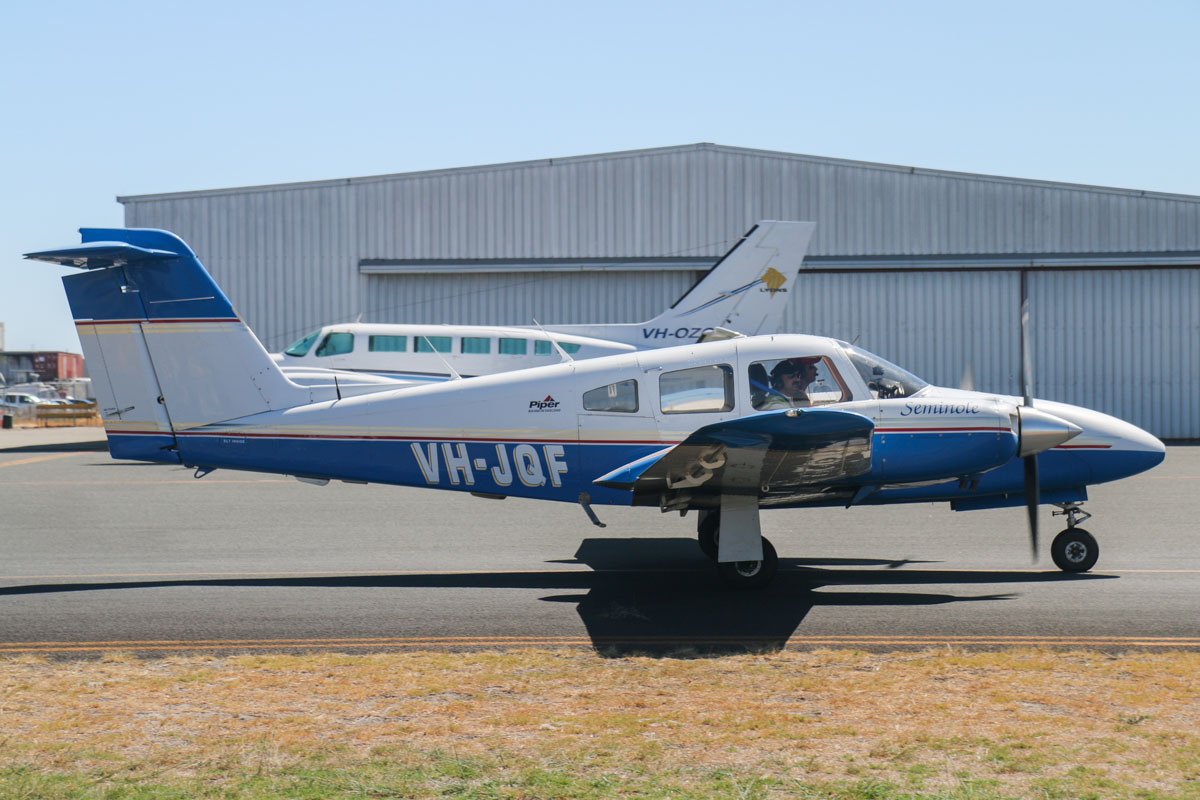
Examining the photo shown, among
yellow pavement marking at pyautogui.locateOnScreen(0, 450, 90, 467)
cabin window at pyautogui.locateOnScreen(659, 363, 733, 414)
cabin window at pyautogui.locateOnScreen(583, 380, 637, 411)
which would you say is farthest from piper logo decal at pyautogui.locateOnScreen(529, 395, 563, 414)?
yellow pavement marking at pyautogui.locateOnScreen(0, 450, 90, 467)

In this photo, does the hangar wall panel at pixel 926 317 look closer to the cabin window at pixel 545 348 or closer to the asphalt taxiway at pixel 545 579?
the cabin window at pixel 545 348

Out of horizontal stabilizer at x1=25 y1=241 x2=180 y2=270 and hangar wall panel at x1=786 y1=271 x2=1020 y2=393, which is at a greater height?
horizontal stabilizer at x1=25 y1=241 x2=180 y2=270

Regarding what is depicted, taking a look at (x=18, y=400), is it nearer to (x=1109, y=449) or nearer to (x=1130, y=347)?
(x=1130, y=347)

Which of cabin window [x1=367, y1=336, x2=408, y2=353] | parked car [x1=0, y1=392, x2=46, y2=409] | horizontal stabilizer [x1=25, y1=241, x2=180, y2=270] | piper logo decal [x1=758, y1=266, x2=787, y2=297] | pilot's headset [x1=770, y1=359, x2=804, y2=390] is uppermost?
horizontal stabilizer [x1=25, y1=241, x2=180, y2=270]

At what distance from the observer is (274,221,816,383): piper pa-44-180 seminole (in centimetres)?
2428

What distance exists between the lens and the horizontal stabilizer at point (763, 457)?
27.0ft

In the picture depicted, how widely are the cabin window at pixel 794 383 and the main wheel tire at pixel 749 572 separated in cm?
142

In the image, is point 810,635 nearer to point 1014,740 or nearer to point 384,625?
point 1014,740

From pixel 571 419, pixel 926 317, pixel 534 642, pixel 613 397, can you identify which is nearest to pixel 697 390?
pixel 613 397

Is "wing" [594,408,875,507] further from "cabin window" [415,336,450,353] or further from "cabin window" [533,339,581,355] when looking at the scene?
"cabin window" [415,336,450,353]

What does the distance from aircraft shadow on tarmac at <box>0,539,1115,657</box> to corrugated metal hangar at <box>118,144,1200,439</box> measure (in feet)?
72.4

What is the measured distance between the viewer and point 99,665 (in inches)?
280

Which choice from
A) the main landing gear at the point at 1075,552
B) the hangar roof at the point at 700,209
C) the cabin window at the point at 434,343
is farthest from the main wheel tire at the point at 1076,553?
the hangar roof at the point at 700,209

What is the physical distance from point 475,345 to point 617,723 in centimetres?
1965
